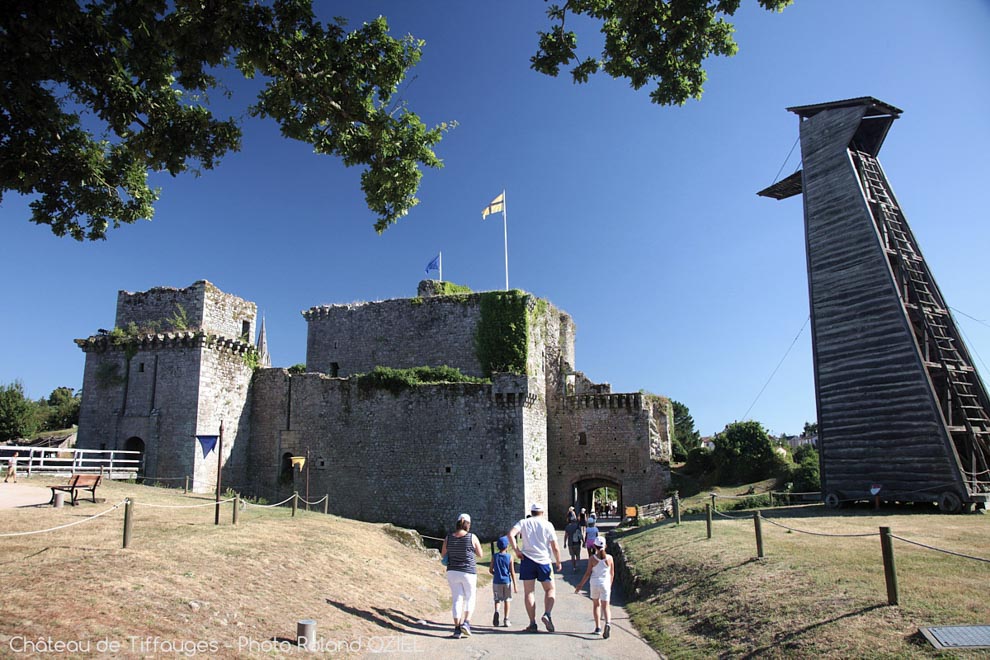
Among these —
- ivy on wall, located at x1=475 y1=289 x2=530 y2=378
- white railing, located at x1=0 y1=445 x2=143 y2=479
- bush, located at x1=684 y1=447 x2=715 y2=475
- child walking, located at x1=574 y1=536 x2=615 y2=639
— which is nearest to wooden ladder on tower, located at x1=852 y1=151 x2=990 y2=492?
ivy on wall, located at x1=475 y1=289 x2=530 y2=378

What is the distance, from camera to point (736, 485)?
39.1 meters

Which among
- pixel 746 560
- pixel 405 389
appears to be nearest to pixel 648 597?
pixel 746 560

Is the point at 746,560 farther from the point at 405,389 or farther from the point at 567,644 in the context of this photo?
the point at 405,389

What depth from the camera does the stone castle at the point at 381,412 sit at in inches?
996

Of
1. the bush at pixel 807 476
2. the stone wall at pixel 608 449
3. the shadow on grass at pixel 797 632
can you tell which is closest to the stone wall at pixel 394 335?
the stone wall at pixel 608 449

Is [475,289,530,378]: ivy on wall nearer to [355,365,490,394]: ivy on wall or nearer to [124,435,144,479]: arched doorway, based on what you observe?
[355,365,490,394]: ivy on wall

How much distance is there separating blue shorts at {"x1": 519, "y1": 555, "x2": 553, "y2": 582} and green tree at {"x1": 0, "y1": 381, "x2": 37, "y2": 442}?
4431cm

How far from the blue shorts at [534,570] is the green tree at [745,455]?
112 feet

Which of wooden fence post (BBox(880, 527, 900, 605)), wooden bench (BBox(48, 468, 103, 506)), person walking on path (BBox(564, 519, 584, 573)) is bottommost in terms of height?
person walking on path (BBox(564, 519, 584, 573))

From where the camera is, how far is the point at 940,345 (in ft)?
73.4

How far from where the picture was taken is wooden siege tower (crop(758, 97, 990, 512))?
66.6ft

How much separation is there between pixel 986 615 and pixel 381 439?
2230 centimetres

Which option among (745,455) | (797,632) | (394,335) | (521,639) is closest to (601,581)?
(521,639)

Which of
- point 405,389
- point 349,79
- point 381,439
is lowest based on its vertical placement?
point 381,439
